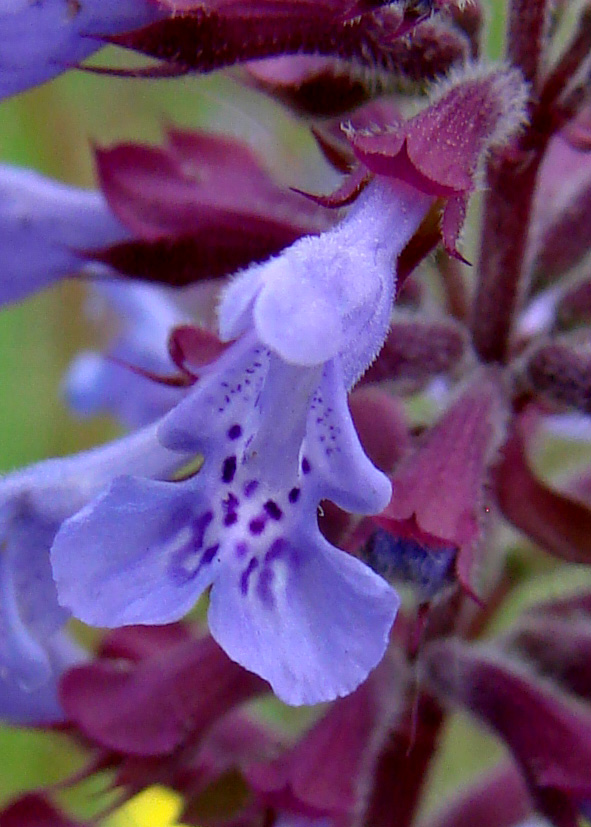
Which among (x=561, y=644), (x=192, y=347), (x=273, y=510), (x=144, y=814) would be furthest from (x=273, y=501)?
(x=144, y=814)

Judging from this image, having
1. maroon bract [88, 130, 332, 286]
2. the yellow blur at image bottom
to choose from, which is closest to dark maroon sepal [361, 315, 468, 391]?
maroon bract [88, 130, 332, 286]

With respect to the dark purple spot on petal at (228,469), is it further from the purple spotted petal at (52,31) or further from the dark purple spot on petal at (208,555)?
the purple spotted petal at (52,31)

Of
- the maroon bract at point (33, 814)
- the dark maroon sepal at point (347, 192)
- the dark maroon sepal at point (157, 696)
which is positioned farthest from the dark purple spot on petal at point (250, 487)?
the maroon bract at point (33, 814)

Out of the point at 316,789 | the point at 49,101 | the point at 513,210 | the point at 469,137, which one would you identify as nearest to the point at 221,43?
the point at 469,137

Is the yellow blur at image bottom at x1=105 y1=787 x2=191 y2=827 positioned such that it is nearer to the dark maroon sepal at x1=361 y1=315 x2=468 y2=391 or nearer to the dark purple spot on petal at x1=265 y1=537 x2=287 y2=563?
the dark maroon sepal at x1=361 y1=315 x2=468 y2=391

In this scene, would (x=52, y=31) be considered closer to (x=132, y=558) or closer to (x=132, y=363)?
(x=132, y=558)

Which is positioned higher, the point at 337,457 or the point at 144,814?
the point at 337,457
